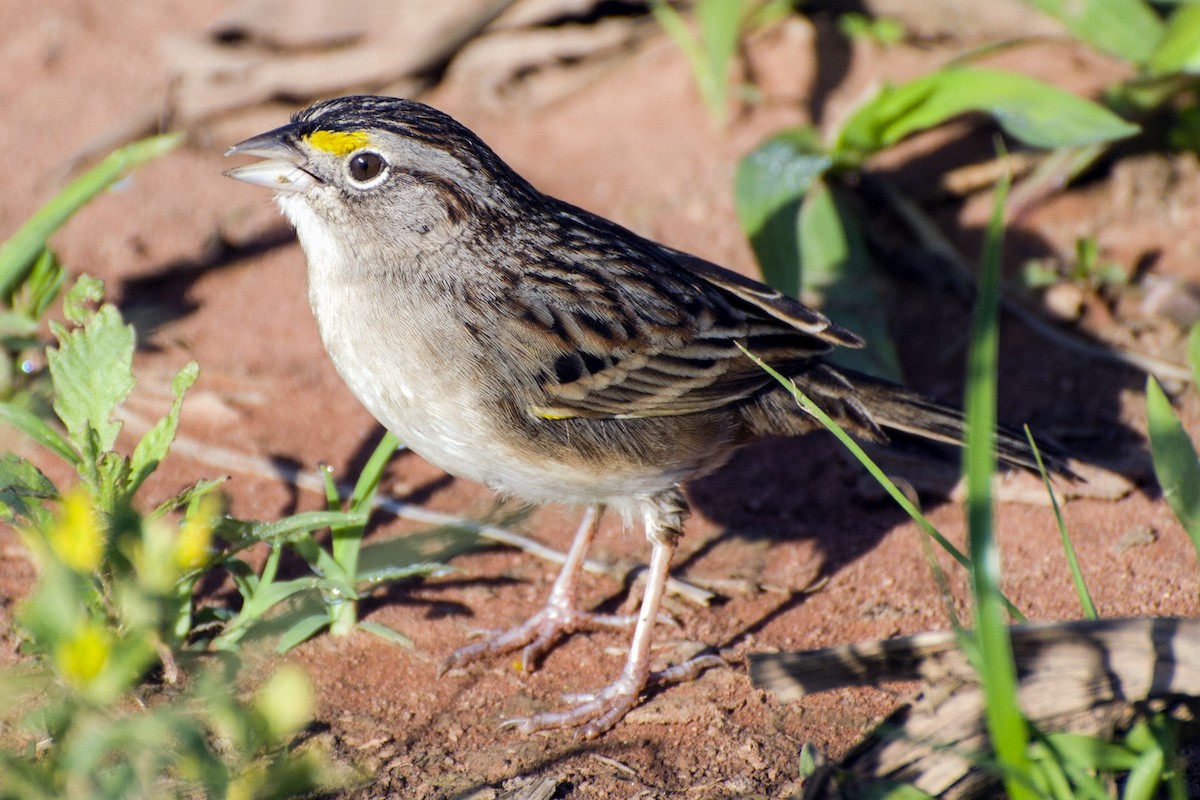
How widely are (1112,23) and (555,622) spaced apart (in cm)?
457

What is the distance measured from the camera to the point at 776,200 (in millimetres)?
6141

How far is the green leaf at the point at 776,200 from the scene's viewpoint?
19.7 ft

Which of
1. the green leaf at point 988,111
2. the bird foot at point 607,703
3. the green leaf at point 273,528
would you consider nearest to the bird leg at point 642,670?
the bird foot at point 607,703

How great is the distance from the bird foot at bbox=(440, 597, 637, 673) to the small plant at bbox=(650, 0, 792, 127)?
3602mm

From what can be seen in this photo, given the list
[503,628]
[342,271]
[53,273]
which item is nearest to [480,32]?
[53,273]

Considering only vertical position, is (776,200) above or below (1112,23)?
below

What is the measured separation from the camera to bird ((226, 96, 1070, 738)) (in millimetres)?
4355

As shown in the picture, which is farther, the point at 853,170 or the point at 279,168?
the point at 853,170

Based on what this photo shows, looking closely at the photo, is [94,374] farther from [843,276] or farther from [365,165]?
[843,276]

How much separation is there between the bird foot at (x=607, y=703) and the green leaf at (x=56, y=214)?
309cm

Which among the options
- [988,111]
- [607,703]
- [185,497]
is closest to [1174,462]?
[607,703]

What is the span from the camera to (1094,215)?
6898 mm

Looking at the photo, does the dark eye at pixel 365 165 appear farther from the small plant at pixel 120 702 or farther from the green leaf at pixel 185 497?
the small plant at pixel 120 702

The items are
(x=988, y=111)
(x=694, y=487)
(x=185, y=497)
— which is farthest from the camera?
(x=988, y=111)
